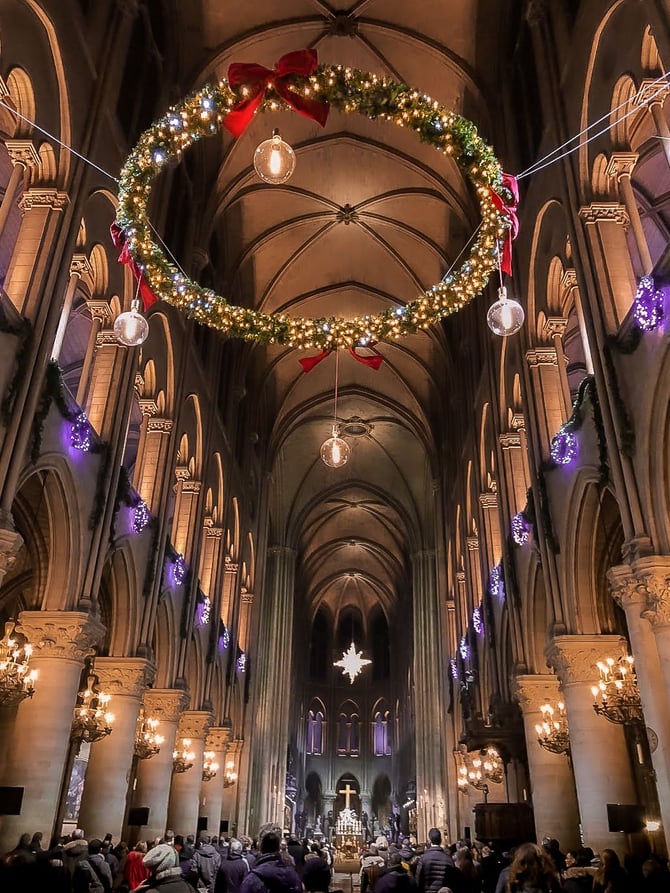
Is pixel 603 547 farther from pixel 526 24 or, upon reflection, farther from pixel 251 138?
pixel 251 138

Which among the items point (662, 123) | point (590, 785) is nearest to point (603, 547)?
point (590, 785)

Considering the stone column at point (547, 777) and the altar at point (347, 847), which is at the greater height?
the stone column at point (547, 777)

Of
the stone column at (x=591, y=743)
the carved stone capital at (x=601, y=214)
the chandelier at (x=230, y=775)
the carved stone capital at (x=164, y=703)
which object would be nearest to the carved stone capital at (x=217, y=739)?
the chandelier at (x=230, y=775)

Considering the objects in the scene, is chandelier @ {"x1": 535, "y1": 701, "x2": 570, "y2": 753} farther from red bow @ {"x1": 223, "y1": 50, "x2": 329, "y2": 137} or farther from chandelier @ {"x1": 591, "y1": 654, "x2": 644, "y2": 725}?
red bow @ {"x1": 223, "y1": 50, "x2": 329, "y2": 137}

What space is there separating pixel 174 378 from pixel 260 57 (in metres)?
8.79

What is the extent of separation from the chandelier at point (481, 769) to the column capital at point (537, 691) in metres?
3.18

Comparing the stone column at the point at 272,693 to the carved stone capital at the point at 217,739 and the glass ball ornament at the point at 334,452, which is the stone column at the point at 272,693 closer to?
the carved stone capital at the point at 217,739

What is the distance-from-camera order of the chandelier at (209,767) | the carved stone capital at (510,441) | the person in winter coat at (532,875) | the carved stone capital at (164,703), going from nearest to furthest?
the person in winter coat at (532,875), the carved stone capital at (164,703), the carved stone capital at (510,441), the chandelier at (209,767)

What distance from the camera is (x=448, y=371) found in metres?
25.7

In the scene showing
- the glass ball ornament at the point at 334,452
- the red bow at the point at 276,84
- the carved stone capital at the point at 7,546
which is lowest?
the carved stone capital at the point at 7,546

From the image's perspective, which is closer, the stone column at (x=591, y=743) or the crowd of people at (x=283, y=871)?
the crowd of people at (x=283, y=871)

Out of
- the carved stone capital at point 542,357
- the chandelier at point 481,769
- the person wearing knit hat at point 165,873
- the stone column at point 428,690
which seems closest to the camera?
the person wearing knit hat at point 165,873

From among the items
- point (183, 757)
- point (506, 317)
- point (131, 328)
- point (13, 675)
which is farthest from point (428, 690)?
point (131, 328)

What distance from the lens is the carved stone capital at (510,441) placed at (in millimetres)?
17297
